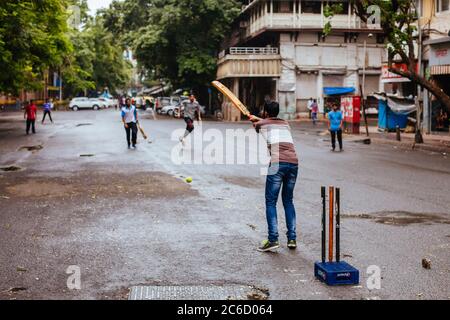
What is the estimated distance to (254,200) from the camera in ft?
37.3

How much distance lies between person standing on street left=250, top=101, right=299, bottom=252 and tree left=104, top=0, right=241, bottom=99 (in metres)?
41.4

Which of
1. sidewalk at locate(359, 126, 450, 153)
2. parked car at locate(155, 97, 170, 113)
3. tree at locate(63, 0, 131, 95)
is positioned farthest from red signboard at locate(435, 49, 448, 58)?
tree at locate(63, 0, 131, 95)

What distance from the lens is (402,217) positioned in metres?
9.81

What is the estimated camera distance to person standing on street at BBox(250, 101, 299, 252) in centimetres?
762

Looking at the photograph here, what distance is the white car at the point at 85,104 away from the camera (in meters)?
69.4

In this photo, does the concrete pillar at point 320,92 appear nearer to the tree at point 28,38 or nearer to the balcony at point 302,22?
the balcony at point 302,22

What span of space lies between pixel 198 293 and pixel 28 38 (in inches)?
963

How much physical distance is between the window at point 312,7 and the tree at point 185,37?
6.07 m

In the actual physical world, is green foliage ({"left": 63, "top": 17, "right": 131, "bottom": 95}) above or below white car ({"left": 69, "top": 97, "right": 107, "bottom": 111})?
above

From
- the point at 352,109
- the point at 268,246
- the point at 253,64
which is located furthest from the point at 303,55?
the point at 268,246

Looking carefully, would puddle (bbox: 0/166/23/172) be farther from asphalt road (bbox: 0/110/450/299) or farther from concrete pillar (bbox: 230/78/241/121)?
concrete pillar (bbox: 230/78/241/121)

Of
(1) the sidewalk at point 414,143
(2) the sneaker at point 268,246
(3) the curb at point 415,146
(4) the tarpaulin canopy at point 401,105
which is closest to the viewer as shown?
(2) the sneaker at point 268,246

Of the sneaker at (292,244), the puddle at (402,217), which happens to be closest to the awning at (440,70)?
the puddle at (402,217)

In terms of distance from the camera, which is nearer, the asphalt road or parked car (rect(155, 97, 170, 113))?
the asphalt road
